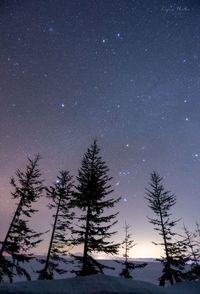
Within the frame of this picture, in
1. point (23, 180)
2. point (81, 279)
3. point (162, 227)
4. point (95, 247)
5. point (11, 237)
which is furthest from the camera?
point (162, 227)

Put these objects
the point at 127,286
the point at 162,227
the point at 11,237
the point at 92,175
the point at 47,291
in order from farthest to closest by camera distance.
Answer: the point at 162,227, the point at 92,175, the point at 11,237, the point at 127,286, the point at 47,291

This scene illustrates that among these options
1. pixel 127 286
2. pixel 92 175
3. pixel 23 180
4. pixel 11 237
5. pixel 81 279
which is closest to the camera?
pixel 127 286

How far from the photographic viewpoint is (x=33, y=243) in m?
15.8

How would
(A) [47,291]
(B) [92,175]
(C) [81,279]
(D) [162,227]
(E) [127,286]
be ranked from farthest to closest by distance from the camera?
(D) [162,227], (B) [92,175], (C) [81,279], (E) [127,286], (A) [47,291]

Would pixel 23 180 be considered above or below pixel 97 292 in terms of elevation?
above

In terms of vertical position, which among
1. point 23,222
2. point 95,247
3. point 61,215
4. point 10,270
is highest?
point 61,215

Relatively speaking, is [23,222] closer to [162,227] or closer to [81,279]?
[81,279]

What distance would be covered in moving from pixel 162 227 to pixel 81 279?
1238 centimetres

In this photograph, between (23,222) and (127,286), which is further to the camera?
(23,222)

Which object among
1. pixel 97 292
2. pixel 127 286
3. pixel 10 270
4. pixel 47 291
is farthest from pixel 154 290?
pixel 10 270

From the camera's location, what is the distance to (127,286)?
782cm

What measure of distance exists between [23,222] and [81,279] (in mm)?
8989

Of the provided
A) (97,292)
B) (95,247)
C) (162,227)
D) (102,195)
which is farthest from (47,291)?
(162,227)

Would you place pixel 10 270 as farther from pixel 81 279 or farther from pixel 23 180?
pixel 81 279
